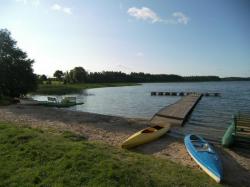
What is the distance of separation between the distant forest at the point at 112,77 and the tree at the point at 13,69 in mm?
72159

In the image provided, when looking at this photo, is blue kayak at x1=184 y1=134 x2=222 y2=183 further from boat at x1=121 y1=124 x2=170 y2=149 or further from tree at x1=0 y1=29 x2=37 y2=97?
tree at x1=0 y1=29 x2=37 y2=97

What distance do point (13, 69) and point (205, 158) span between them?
30680mm

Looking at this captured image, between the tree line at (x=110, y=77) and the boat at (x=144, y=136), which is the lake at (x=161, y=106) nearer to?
the boat at (x=144, y=136)

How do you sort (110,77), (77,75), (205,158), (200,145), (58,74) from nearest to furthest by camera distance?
(205,158)
(200,145)
(77,75)
(58,74)
(110,77)

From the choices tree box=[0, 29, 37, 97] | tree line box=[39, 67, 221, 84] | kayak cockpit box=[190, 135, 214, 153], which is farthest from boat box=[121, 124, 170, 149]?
tree line box=[39, 67, 221, 84]

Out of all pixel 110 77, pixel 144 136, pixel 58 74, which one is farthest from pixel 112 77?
pixel 144 136

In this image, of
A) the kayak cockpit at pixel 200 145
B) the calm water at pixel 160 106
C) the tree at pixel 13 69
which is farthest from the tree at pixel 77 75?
the kayak cockpit at pixel 200 145

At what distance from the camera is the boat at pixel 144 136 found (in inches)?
419

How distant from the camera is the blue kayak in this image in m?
7.20

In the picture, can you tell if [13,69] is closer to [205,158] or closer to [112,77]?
[205,158]

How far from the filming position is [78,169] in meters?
6.60

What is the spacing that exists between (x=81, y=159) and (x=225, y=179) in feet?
14.9

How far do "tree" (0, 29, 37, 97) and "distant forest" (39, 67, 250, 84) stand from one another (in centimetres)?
7216

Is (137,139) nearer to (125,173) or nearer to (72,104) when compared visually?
(125,173)
